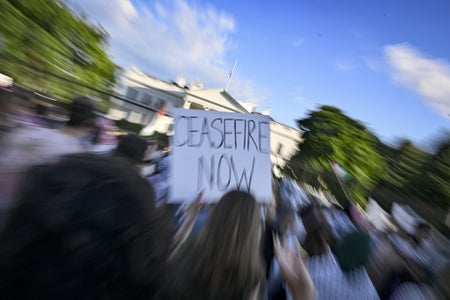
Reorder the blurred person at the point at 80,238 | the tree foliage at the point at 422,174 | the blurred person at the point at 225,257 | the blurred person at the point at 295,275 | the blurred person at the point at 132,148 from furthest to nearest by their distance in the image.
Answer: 1. the tree foliage at the point at 422,174
2. the blurred person at the point at 132,148
3. the blurred person at the point at 295,275
4. the blurred person at the point at 225,257
5. the blurred person at the point at 80,238

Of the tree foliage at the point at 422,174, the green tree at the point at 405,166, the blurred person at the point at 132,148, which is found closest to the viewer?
the blurred person at the point at 132,148

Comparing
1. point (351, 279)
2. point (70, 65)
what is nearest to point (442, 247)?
point (351, 279)

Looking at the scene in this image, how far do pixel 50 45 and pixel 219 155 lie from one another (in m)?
10.8

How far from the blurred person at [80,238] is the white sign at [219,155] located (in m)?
1.15

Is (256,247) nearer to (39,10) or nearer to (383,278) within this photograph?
(383,278)

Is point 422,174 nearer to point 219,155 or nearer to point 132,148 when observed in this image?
point 219,155

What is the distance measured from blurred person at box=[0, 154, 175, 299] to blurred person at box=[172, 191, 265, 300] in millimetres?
372

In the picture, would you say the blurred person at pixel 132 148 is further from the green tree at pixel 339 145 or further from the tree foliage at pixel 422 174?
the green tree at pixel 339 145

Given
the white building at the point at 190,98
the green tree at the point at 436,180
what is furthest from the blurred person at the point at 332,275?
the white building at the point at 190,98

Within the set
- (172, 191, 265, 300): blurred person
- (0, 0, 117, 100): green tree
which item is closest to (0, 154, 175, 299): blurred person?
(172, 191, 265, 300): blurred person

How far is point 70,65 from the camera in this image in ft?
38.6

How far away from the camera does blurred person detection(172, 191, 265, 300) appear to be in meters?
1.19

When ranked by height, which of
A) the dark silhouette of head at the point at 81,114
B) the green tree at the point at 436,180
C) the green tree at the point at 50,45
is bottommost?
the green tree at the point at 436,180

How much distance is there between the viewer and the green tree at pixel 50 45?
7.89m
